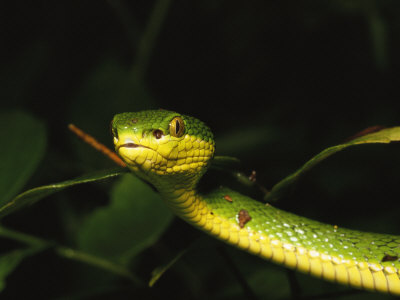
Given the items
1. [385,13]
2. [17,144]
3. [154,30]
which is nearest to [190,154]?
[17,144]

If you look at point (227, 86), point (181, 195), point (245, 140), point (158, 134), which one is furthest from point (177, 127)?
point (227, 86)

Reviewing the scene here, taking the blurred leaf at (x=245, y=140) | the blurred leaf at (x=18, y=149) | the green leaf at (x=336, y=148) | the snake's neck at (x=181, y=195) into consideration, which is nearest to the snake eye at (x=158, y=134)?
the snake's neck at (x=181, y=195)

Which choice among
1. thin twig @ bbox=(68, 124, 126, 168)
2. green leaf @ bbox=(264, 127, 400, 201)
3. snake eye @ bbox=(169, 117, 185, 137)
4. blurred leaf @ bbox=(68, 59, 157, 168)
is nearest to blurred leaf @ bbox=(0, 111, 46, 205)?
thin twig @ bbox=(68, 124, 126, 168)

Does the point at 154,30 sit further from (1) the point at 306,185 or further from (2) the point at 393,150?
(2) the point at 393,150

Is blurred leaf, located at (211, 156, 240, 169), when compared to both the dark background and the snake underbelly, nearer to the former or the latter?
the snake underbelly

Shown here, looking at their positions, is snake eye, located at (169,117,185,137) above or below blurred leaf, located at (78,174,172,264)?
above

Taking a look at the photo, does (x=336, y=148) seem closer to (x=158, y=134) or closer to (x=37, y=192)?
(x=158, y=134)

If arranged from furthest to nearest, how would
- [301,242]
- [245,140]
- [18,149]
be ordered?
1. [245,140]
2. [18,149]
3. [301,242]

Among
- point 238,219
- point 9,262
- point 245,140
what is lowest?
point 245,140
